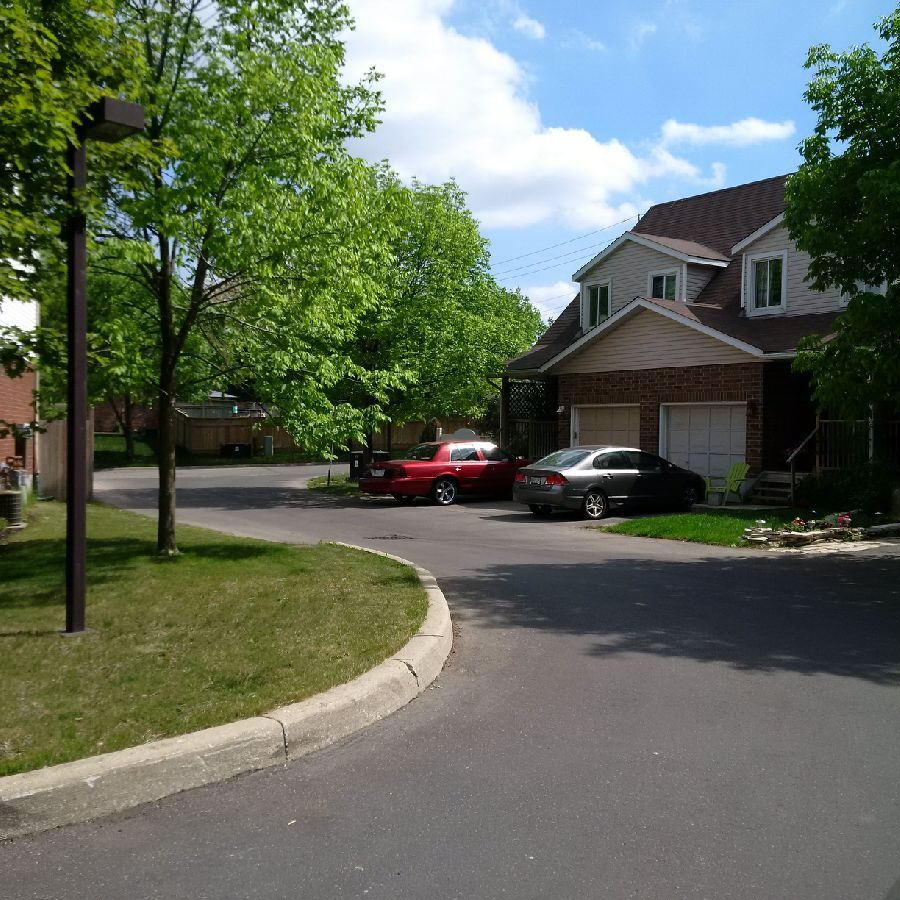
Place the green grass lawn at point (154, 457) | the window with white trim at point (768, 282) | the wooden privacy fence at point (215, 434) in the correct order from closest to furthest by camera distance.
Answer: the window with white trim at point (768, 282) → the green grass lawn at point (154, 457) → the wooden privacy fence at point (215, 434)

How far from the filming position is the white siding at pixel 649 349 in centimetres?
2098

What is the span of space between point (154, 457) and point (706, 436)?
94.4 ft

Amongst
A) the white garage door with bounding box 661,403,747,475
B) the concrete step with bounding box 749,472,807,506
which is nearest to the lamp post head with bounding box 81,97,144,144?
the concrete step with bounding box 749,472,807,506

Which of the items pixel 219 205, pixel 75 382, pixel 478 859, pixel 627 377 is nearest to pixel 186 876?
pixel 478 859

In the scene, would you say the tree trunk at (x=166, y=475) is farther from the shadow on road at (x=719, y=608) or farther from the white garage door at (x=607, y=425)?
the white garage door at (x=607, y=425)

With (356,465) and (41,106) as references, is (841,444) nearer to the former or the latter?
(356,465)

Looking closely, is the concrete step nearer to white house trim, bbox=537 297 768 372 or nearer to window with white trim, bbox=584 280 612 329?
white house trim, bbox=537 297 768 372

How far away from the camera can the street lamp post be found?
673cm

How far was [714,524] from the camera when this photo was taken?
15734mm

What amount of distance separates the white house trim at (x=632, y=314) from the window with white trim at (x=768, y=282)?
206 centimetres

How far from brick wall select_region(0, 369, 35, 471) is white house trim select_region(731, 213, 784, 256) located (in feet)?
52.8

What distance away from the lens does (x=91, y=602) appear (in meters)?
8.06

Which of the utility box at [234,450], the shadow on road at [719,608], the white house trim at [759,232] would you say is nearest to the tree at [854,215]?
the shadow on road at [719,608]

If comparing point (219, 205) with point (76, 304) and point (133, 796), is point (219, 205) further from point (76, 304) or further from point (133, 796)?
point (133, 796)
